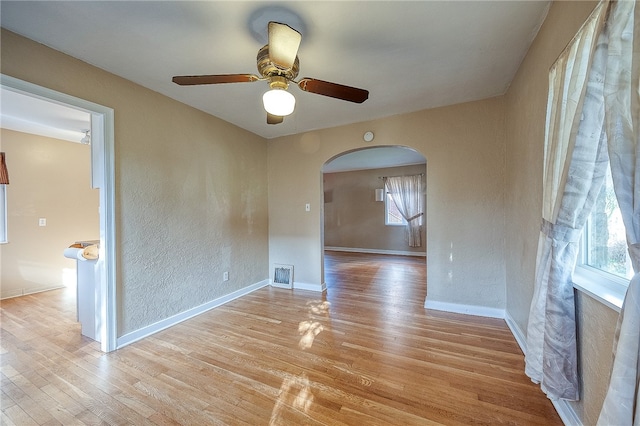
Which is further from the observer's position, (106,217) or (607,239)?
(106,217)

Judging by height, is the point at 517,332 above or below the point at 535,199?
below

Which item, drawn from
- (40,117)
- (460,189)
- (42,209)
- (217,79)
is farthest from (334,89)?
(42,209)

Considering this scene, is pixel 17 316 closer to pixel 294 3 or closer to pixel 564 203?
pixel 294 3

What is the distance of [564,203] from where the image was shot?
1.16m

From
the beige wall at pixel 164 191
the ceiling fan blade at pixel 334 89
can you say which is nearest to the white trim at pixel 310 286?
the beige wall at pixel 164 191

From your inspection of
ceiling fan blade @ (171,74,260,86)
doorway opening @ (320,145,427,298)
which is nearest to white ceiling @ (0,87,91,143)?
ceiling fan blade @ (171,74,260,86)

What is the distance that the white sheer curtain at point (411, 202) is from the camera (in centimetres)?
623

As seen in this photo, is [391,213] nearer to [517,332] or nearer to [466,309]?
[466,309]

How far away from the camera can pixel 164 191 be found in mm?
2459

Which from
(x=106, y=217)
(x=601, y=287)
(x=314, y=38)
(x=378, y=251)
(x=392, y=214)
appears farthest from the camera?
(x=378, y=251)

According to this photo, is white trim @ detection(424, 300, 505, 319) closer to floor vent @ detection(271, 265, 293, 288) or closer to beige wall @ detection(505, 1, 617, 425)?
beige wall @ detection(505, 1, 617, 425)

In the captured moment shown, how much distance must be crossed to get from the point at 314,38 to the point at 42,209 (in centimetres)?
479

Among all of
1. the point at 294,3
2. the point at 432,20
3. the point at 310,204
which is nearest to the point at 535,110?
the point at 432,20

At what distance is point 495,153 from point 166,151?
3.51 meters
